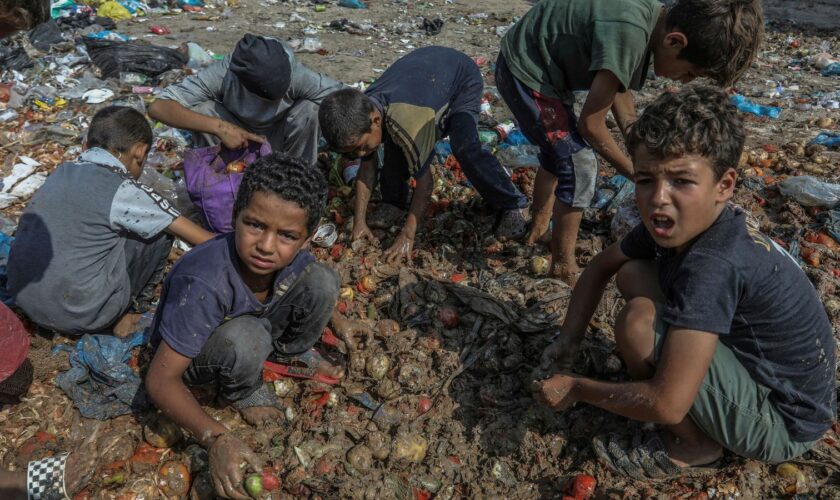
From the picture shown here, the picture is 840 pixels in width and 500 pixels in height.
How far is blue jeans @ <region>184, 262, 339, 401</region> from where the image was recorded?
253 centimetres

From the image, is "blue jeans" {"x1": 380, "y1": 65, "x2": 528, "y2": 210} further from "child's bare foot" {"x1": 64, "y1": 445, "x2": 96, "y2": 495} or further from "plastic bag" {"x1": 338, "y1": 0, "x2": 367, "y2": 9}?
"plastic bag" {"x1": 338, "y1": 0, "x2": 367, "y2": 9}

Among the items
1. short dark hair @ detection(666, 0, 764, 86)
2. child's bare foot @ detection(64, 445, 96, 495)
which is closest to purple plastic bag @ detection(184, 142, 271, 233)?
child's bare foot @ detection(64, 445, 96, 495)

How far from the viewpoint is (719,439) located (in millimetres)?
2256

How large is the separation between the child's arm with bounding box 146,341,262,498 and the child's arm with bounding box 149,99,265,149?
6.39ft

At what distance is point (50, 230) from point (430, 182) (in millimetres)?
2110

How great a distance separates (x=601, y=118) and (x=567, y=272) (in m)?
0.93

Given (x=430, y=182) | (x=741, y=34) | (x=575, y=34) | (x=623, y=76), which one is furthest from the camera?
(x=430, y=182)

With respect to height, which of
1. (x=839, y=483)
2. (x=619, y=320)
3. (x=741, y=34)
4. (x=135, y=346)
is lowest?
(x=135, y=346)

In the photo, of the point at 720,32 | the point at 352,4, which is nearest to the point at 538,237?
the point at 720,32

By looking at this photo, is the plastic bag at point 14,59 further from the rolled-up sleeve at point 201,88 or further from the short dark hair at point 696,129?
the short dark hair at point 696,129

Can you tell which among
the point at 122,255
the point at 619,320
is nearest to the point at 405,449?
the point at 619,320

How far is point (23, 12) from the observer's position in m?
1.89

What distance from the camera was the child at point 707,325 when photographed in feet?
6.48

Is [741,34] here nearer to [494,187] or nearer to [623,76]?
[623,76]
